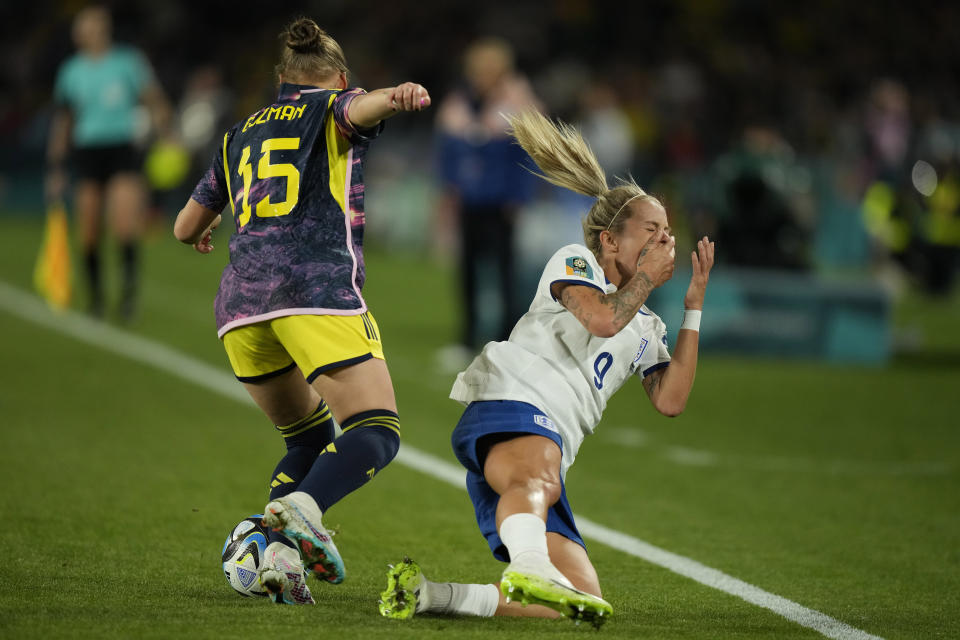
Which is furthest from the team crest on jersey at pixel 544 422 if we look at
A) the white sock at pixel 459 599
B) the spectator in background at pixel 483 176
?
the spectator in background at pixel 483 176

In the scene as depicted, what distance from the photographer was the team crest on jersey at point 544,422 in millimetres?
4242

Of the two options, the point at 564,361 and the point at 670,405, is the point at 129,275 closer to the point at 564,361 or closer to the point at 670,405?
the point at 564,361

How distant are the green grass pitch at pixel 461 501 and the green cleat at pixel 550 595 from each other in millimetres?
270

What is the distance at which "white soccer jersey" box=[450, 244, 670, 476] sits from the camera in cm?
433

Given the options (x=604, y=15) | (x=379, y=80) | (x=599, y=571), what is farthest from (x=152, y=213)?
(x=599, y=571)

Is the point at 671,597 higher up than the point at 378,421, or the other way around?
the point at 378,421

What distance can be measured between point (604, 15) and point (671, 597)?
2315cm

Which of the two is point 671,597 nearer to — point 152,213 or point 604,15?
point 152,213

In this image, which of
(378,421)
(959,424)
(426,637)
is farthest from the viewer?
(959,424)

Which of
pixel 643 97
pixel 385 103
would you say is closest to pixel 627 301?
pixel 385 103

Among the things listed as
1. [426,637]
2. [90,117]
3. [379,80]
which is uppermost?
[379,80]

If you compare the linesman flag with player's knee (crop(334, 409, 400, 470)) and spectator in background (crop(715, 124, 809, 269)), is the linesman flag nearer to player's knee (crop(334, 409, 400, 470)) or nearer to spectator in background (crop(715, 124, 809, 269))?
spectator in background (crop(715, 124, 809, 269))

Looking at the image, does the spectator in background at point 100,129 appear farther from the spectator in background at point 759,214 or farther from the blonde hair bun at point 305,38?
the blonde hair bun at point 305,38

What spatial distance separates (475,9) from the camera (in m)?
26.5
